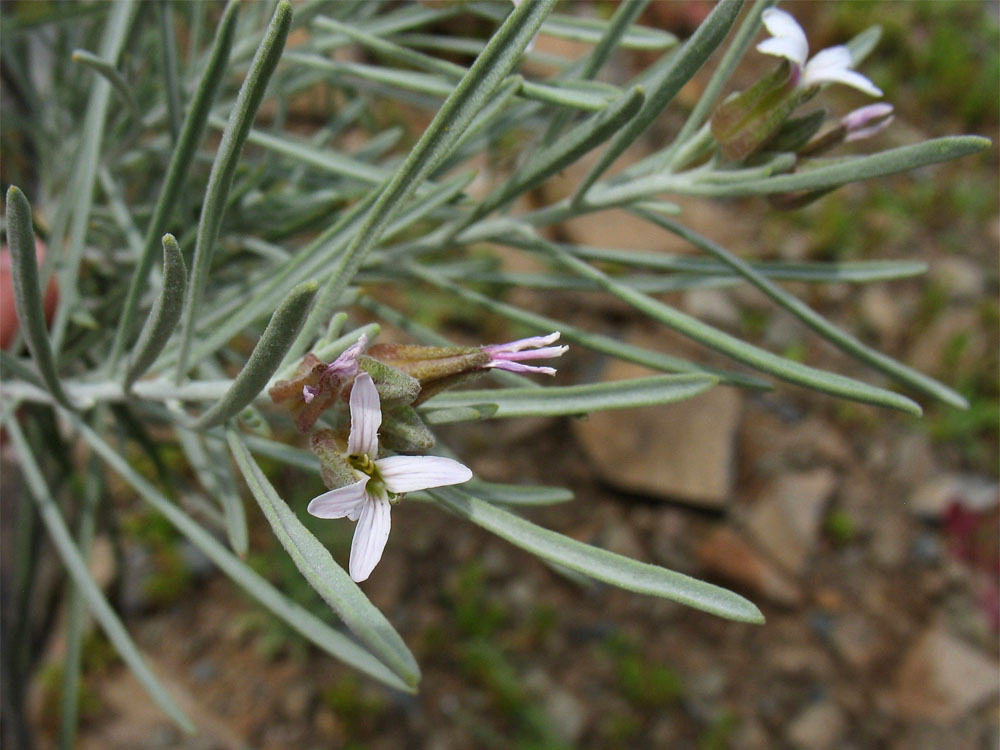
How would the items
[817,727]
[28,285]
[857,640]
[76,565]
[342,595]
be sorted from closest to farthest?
[342,595], [28,285], [76,565], [817,727], [857,640]

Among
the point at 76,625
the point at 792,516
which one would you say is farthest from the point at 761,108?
the point at 792,516

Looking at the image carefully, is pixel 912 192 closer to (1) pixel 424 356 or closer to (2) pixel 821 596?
(2) pixel 821 596

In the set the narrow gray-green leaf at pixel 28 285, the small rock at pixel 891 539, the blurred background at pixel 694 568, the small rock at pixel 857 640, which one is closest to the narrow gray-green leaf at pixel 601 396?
the narrow gray-green leaf at pixel 28 285

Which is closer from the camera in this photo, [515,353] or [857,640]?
[515,353]

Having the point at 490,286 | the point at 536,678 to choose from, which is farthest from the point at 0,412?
the point at 490,286

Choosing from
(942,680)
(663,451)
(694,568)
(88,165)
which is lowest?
(942,680)

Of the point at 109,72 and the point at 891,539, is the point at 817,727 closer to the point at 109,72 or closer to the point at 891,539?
the point at 891,539

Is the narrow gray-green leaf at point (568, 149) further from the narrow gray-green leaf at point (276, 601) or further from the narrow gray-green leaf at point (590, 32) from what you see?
the narrow gray-green leaf at point (276, 601)
